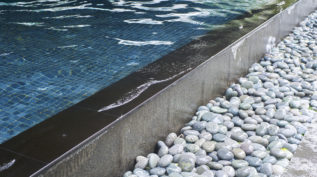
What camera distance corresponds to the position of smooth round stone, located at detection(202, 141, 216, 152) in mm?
2258

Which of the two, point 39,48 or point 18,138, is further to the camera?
point 39,48

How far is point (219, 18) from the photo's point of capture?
166 inches

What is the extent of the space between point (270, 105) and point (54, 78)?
5.37ft

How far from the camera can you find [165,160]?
2.09 m

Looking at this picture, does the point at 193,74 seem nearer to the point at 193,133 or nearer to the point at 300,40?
the point at 193,133

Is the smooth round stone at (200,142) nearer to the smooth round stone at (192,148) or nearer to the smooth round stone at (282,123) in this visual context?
the smooth round stone at (192,148)

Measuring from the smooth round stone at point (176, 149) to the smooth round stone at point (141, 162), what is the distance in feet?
0.58

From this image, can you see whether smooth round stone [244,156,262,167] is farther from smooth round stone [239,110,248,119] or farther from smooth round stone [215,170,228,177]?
smooth round stone [239,110,248,119]

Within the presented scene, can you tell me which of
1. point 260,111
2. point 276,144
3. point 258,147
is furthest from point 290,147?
point 260,111

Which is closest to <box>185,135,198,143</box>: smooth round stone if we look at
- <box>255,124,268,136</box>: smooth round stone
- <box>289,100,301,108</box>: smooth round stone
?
<box>255,124,268,136</box>: smooth round stone

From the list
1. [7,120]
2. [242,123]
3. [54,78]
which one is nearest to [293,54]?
[242,123]

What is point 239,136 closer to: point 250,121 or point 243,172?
point 250,121

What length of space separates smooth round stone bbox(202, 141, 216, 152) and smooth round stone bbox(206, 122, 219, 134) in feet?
0.48

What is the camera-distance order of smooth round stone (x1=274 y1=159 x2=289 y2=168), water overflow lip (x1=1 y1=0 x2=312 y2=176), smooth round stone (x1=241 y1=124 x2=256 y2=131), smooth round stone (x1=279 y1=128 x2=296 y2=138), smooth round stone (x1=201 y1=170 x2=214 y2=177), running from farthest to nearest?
1. smooth round stone (x1=241 y1=124 x2=256 y2=131)
2. smooth round stone (x1=279 y1=128 x2=296 y2=138)
3. smooth round stone (x1=274 y1=159 x2=289 y2=168)
4. smooth round stone (x1=201 y1=170 x2=214 y2=177)
5. water overflow lip (x1=1 y1=0 x2=312 y2=176)
